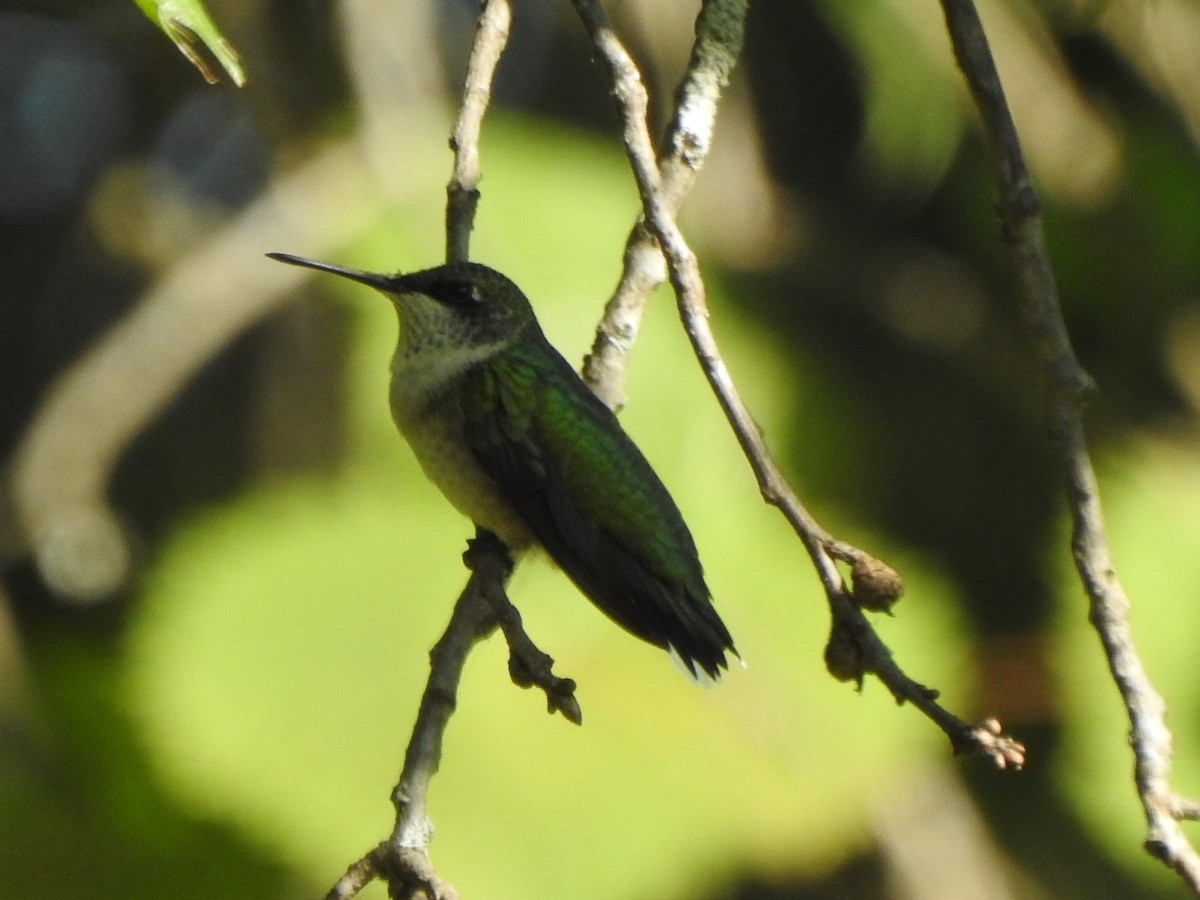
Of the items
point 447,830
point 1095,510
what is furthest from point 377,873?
point 447,830

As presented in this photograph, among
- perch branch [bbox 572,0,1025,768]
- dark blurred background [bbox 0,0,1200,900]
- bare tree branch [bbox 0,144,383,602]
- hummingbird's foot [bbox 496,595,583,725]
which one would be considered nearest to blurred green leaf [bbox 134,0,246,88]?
perch branch [bbox 572,0,1025,768]

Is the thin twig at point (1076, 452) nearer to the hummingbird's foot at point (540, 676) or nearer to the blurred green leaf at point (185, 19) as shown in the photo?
the hummingbird's foot at point (540, 676)

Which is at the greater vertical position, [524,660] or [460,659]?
[524,660]

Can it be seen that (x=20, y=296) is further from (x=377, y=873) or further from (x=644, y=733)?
(x=377, y=873)

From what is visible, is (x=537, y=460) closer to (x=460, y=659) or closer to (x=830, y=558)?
(x=460, y=659)

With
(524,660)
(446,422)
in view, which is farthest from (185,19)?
(446,422)

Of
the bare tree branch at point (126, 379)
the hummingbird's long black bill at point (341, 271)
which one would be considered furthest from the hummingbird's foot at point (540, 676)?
the bare tree branch at point (126, 379)
